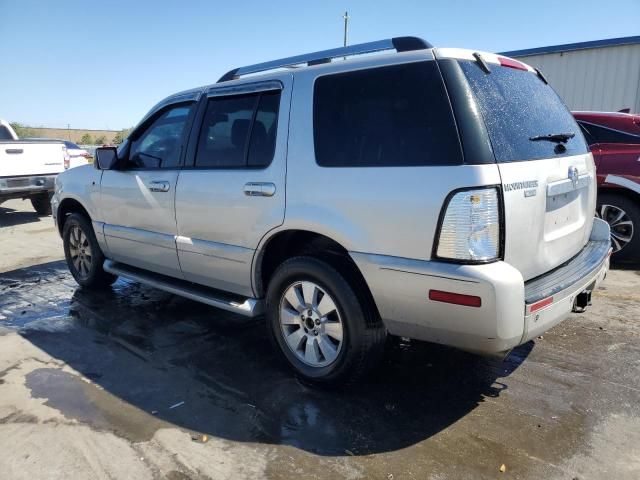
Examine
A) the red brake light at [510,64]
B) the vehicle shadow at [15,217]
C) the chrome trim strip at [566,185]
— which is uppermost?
the red brake light at [510,64]

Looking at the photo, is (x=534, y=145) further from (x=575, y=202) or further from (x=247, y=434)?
(x=247, y=434)

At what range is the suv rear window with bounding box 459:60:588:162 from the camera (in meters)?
2.69

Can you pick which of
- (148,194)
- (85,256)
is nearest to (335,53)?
(148,194)

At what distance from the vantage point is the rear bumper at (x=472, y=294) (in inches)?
98.0

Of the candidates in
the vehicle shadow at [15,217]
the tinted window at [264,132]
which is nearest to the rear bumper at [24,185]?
the vehicle shadow at [15,217]

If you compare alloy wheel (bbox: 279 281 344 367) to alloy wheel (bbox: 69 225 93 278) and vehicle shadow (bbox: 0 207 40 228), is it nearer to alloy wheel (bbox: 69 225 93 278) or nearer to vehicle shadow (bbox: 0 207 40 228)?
alloy wheel (bbox: 69 225 93 278)

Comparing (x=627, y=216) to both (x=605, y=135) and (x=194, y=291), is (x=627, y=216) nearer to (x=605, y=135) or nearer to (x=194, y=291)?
(x=605, y=135)

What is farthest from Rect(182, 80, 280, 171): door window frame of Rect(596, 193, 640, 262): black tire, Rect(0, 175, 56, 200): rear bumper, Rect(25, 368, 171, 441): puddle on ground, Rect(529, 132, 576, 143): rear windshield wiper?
Rect(0, 175, 56, 200): rear bumper

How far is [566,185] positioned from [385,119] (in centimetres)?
117

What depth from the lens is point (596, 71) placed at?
481 inches

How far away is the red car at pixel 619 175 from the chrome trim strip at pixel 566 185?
288 cm

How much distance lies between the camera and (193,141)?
13.2ft

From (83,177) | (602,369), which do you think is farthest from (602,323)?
(83,177)

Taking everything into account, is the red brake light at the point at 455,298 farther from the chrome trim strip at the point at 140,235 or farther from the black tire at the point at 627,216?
the black tire at the point at 627,216
